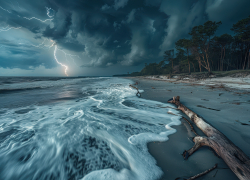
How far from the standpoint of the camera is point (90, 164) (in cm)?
183

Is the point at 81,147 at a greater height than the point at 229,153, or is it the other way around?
the point at 229,153

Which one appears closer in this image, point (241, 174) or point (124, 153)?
point (241, 174)

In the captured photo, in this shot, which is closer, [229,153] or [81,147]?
[229,153]

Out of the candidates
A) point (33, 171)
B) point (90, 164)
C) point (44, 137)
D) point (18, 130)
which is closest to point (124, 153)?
point (90, 164)

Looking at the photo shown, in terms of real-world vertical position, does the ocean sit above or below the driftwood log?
below

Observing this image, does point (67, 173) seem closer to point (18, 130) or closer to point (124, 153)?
point (124, 153)

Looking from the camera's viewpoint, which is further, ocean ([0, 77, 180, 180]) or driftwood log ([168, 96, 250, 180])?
ocean ([0, 77, 180, 180])

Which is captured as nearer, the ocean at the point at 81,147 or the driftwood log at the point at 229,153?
the driftwood log at the point at 229,153

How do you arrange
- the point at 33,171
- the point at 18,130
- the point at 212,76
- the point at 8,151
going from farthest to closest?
the point at 212,76
the point at 18,130
the point at 8,151
the point at 33,171

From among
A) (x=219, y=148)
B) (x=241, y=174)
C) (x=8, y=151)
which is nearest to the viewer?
(x=241, y=174)

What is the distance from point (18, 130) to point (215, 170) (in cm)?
520

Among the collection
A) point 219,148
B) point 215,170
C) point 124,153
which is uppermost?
point 219,148

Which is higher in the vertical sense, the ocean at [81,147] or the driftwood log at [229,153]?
the driftwood log at [229,153]

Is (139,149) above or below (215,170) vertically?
below
